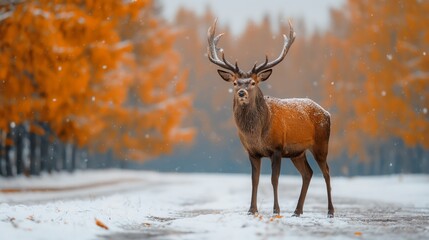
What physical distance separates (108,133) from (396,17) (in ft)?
48.0

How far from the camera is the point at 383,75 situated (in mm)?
32094

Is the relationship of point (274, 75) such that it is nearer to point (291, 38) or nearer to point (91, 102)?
point (91, 102)

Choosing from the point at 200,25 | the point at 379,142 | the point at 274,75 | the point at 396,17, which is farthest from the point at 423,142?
the point at 200,25

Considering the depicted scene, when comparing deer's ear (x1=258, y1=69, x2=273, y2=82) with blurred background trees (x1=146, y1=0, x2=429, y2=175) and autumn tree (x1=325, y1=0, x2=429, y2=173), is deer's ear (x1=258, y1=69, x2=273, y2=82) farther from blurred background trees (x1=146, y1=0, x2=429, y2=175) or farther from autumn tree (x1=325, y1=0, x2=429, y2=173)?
autumn tree (x1=325, y1=0, x2=429, y2=173)

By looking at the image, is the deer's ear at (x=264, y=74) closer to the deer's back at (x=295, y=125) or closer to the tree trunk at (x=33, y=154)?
the deer's back at (x=295, y=125)

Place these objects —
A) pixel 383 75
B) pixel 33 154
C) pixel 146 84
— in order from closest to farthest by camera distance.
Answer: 1. pixel 33 154
2. pixel 383 75
3. pixel 146 84

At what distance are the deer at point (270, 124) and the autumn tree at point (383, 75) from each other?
44.9ft

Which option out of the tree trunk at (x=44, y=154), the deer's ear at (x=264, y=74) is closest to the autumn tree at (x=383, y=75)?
the tree trunk at (x=44, y=154)

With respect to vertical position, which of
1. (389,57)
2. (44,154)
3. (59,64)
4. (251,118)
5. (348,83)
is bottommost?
(44,154)

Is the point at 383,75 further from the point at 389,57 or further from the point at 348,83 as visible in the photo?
the point at 348,83

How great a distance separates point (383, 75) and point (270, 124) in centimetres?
2171

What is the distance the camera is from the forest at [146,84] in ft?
64.9

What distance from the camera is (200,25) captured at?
73688 mm

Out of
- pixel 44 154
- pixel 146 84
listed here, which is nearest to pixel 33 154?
pixel 44 154
